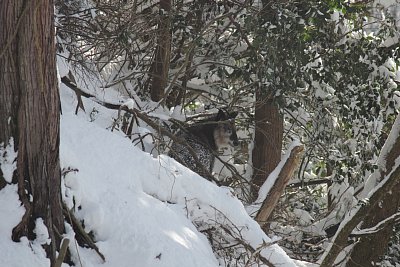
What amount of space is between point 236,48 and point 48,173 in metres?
5.59

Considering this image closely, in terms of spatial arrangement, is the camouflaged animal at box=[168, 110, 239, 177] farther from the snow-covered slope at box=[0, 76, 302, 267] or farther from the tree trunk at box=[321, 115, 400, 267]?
the snow-covered slope at box=[0, 76, 302, 267]

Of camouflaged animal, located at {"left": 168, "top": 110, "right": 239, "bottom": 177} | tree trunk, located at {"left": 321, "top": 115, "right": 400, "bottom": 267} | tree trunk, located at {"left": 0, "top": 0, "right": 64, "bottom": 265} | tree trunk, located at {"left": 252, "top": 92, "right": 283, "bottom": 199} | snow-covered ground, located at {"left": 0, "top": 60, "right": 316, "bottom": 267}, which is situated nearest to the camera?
tree trunk, located at {"left": 0, "top": 0, "right": 64, "bottom": 265}

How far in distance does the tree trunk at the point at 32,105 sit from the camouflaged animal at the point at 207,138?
3.54 m

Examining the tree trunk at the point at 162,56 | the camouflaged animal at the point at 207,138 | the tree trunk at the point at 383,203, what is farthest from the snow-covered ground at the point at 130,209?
the tree trunk at the point at 162,56

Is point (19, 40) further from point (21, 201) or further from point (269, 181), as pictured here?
point (269, 181)

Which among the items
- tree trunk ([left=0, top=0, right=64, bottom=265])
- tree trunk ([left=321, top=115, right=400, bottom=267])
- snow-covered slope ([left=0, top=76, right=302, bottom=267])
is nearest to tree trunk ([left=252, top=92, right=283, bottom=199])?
tree trunk ([left=321, top=115, right=400, bottom=267])

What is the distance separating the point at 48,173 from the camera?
3.16 metres

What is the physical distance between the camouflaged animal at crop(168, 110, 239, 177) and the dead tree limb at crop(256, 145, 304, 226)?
1389mm

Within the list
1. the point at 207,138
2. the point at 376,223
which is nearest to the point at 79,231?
the point at 376,223

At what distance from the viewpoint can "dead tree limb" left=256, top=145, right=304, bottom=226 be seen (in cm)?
531

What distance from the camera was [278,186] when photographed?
5367 millimetres

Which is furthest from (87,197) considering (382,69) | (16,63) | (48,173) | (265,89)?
(382,69)

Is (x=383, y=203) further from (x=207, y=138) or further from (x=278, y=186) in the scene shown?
(x=207, y=138)

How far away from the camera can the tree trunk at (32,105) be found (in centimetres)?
302
